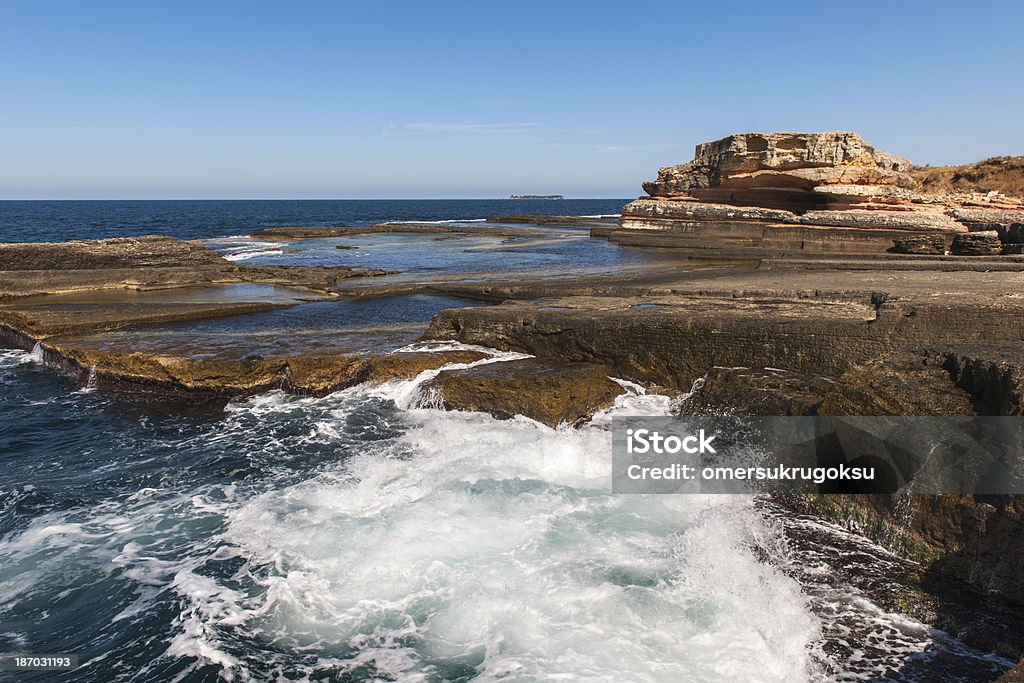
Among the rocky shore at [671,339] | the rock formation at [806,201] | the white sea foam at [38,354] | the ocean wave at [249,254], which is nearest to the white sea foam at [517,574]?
the rocky shore at [671,339]

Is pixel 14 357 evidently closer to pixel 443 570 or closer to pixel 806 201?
pixel 443 570

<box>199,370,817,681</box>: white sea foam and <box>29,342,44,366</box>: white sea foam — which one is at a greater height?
<box>29,342,44,366</box>: white sea foam

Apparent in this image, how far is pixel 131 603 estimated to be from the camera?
16.7 feet

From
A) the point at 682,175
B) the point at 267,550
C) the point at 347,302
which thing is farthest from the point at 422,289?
the point at 682,175

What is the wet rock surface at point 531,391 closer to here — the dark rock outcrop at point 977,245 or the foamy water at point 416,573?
the foamy water at point 416,573

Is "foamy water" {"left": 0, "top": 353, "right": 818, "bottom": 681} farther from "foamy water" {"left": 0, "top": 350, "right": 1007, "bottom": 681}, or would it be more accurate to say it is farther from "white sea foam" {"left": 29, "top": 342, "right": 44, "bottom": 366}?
"white sea foam" {"left": 29, "top": 342, "right": 44, "bottom": 366}

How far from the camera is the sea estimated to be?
14.3 feet

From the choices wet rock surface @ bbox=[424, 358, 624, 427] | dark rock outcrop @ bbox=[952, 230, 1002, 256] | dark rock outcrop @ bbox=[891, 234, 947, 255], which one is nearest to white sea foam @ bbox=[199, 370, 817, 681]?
wet rock surface @ bbox=[424, 358, 624, 427]

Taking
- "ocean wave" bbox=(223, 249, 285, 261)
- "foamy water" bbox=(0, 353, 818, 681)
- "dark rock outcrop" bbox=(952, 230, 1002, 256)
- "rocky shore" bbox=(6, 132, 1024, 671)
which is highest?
"dark rock outcrop" bbox=(952, 230, 1002, 256)

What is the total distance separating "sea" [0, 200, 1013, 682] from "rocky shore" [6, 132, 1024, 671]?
0.51 m

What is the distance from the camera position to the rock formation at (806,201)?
70.4ft

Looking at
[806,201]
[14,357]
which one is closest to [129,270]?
[14,357]

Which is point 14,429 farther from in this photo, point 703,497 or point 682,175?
point 682,175

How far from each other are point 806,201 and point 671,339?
68.1 ft
